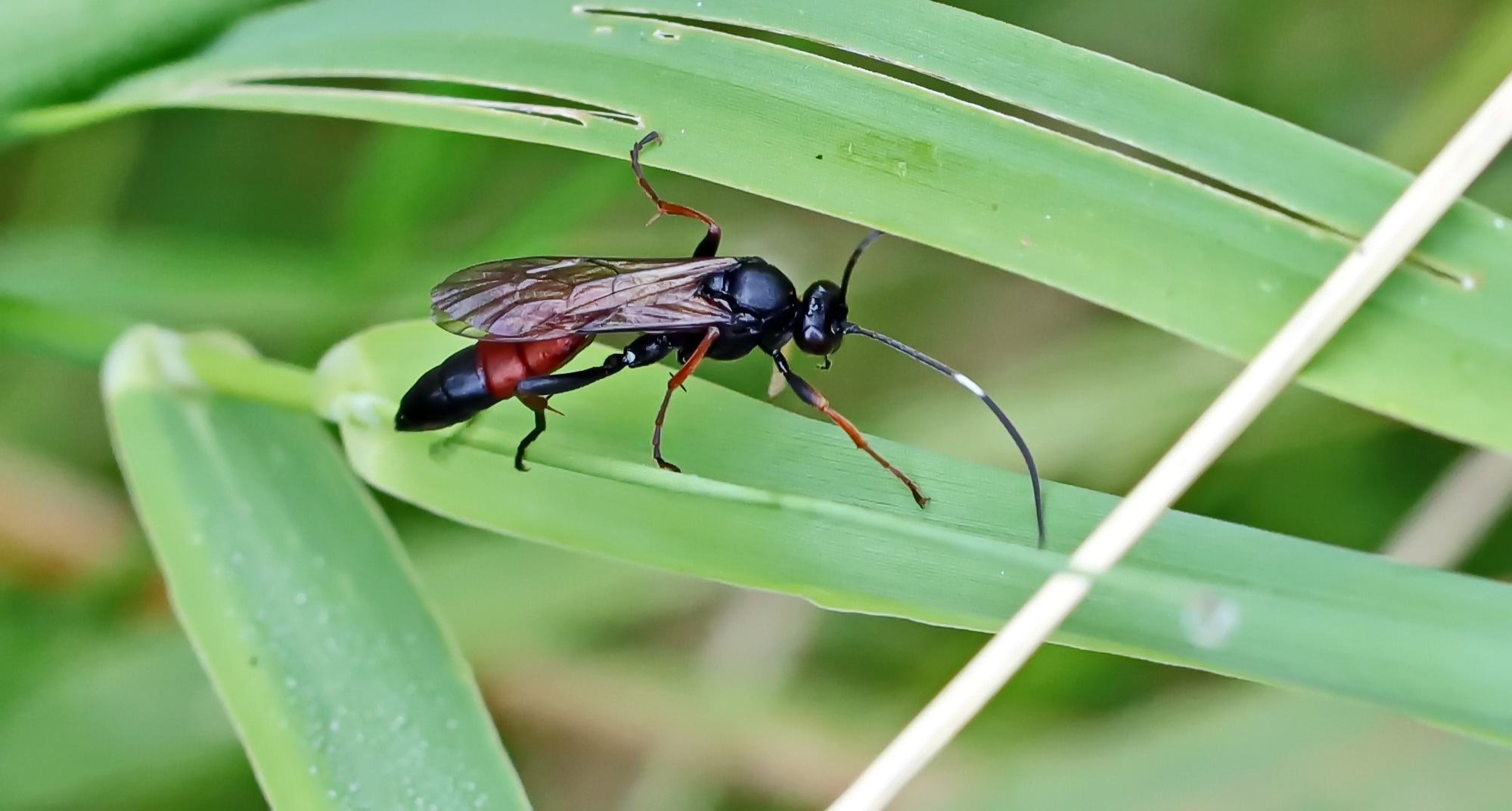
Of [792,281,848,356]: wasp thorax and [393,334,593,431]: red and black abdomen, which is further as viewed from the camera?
[792,281,848,356]: wasp thorax

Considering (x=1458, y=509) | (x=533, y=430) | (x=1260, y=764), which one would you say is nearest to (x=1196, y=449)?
(x=533, y=430)

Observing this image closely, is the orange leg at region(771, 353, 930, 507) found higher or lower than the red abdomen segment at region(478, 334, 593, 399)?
lower

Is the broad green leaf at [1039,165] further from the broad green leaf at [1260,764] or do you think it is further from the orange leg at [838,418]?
the broad green leaf at [1260,764]

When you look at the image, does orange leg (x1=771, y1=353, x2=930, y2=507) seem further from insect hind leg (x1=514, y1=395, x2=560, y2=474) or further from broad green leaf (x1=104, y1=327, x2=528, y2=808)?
broad green leaf (x1=104, y1=327, x2=528, y2=808)

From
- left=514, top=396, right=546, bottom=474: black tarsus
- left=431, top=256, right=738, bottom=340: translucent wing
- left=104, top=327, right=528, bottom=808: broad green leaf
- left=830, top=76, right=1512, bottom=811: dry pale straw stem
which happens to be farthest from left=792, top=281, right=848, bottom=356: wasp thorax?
left=104, top=327, right=528, bottom=808: broad green leaf

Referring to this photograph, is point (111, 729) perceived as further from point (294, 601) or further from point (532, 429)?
point (532, 429)

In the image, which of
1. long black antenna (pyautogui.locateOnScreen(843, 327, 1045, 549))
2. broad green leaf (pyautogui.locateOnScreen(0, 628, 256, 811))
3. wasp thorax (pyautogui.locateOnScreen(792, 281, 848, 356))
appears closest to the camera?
long black antenna (pyautogui.locateOnScreen(843, 327, 1045, 549))

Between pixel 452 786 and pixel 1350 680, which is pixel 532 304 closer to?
pixel 452 786
